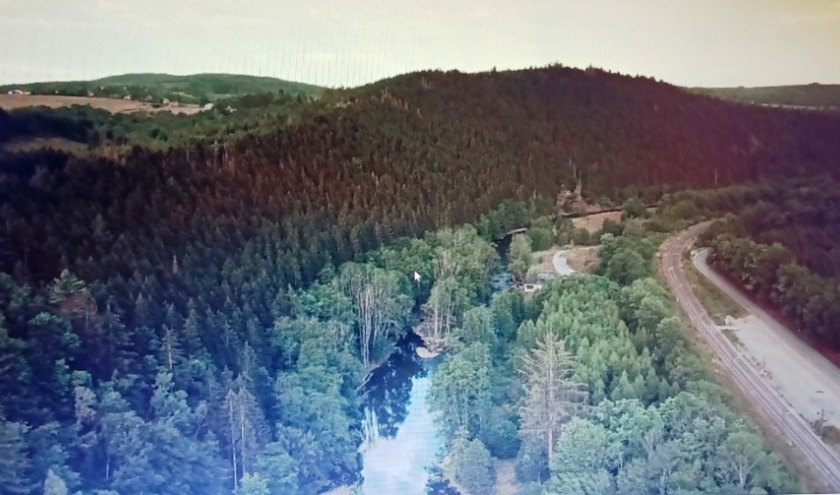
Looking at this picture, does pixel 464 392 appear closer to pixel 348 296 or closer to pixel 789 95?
pixel 348 296

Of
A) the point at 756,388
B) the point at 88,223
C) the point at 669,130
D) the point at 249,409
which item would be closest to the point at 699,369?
the point at 756,388

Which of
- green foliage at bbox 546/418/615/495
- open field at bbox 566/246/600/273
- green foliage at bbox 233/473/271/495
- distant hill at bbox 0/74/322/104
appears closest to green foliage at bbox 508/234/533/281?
open field at bbox 566/246/600/273

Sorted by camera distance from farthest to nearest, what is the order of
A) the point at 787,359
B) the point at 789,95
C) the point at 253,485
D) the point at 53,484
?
1. the point at 789,95
2. the point at 787,359
3. the point at 253,485
4. the point at 53,484

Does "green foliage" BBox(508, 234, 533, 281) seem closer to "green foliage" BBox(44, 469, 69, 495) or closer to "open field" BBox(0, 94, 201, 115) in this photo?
"open field" BBox(0, 94, 201, 115)

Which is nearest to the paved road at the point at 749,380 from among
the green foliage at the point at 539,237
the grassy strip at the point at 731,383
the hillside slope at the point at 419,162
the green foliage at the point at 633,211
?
the grassy strip at the point at 731,383

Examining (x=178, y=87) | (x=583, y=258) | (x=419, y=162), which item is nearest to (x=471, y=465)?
(x=583, y=258)

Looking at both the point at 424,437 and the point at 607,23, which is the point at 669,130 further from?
the point at 424,437
